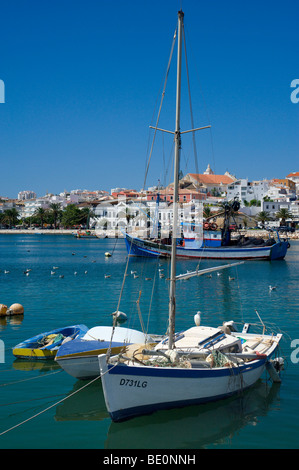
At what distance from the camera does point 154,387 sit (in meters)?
11.2

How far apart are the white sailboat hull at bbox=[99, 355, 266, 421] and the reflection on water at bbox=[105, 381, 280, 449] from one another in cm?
25

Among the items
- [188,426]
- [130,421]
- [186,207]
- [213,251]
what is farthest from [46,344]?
[186,207]

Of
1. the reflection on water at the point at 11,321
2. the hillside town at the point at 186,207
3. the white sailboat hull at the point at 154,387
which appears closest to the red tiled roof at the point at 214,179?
the hillside town at the point at 186,207

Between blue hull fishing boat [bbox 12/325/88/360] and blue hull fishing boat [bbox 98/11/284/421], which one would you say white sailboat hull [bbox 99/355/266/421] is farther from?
blue hull fishing boat [bbox 12/325/88/360]

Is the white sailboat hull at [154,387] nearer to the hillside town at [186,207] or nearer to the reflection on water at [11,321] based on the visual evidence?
the reflection on water at [11,321]

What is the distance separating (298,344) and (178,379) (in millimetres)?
9260

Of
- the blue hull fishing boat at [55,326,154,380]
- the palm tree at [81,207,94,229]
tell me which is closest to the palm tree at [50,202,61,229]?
the palm tree at [81,207,94,229]

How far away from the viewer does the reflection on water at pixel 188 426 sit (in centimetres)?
1075

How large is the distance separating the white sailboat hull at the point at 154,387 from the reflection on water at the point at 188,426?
25 cm

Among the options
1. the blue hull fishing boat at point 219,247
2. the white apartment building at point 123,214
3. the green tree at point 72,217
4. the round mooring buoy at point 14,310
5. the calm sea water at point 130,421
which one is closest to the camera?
the calm sea water at point 130,421

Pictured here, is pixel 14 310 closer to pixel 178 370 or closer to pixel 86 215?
pixel 178 370

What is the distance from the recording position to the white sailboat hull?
10.9 metres

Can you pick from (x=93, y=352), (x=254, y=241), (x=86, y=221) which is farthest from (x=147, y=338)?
(x=86, y=221)

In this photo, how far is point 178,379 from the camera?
11.3 metres
